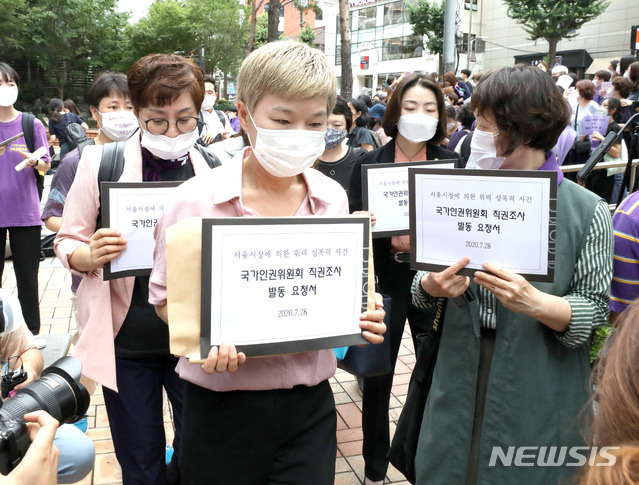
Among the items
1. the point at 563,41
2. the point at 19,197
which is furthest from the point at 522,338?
the point at 563,41

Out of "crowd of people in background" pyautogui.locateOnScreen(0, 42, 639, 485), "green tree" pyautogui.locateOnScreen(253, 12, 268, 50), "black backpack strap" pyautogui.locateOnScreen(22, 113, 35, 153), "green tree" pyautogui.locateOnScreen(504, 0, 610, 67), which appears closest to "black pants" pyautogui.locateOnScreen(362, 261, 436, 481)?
"crowd of people in background" pyautogui.locateOnScreen(0, 42, 639, 485)

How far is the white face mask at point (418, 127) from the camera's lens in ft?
10.9

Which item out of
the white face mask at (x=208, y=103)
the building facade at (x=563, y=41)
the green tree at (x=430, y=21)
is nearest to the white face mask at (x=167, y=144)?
the white face mask at (x=208, y=103)

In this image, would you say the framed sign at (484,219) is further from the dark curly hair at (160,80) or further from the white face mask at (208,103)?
the white face mask at (208,103)

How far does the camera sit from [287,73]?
162 cm

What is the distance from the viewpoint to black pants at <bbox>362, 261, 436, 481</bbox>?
3029 millimetres

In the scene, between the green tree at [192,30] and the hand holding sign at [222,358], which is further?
the green tree at [192,30]

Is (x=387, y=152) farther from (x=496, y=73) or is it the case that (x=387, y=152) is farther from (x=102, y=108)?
(x=102, y=108)

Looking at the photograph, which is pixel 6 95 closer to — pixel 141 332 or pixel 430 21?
pixel 141 332

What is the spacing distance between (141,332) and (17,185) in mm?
2908

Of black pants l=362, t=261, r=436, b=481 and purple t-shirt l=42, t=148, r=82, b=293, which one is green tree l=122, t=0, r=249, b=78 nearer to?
purple t-shirt l=42, t=148, r=82, b=293

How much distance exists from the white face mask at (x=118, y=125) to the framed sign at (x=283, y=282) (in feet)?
7.15

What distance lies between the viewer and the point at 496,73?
6.60ft

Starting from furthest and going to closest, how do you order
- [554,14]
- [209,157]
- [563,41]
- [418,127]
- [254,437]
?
[563,41] < [554,14] < [418,127] < [209,157] < [254,437]
